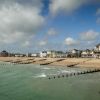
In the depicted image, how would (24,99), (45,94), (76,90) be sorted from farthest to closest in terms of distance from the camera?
(76,90), (45,94), (24,99)

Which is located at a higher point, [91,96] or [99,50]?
[99,50]

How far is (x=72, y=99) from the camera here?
3603cm

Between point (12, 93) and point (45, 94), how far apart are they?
7111 millimetres

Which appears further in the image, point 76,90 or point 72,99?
point 76,90

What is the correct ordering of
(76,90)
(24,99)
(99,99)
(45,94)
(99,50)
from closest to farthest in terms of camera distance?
(99,99) → (24,99) → (45,94) → (76,90) → (99,50)

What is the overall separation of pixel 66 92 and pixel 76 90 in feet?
9.38

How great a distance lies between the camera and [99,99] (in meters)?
35.1

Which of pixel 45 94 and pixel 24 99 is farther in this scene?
pixel 45 94

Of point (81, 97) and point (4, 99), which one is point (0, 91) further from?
point (81, 97)

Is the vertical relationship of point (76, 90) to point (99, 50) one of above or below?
below

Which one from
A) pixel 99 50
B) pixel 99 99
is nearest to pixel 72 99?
pixel 99 99

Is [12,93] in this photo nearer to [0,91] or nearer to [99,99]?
[0,91]

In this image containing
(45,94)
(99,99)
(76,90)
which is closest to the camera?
(99,99)

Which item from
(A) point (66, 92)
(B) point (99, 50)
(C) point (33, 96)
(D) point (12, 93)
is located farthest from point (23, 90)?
(B) point (99, 50)
